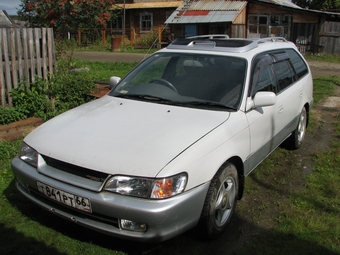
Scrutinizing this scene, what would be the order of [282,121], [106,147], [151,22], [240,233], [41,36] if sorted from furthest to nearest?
[151,22] → [41,36] → [282,121] → [240,233] → [106,147]

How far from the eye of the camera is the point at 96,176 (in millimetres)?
2811

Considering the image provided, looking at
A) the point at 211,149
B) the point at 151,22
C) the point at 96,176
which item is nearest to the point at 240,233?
the point at 211,149

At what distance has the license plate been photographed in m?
2.77

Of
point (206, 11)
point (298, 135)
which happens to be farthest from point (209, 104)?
point (206, 11)

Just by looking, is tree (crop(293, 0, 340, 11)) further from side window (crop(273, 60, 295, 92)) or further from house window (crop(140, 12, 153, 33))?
side window (crop(273, 60, 295, 92))

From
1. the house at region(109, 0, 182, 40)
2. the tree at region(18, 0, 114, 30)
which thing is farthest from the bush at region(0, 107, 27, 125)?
the house at region(109, 0, 182, 40)

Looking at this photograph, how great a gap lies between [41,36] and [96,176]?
4.52 m

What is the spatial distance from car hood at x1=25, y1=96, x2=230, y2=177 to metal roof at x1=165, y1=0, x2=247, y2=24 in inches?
809

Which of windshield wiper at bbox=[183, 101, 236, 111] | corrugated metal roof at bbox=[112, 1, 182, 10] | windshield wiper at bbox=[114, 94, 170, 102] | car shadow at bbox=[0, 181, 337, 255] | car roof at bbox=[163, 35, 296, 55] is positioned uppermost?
corrugated metal roof at bbox=[112, 1, 182, 10]

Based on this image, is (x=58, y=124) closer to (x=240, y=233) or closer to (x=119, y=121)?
(x=119, y=121)

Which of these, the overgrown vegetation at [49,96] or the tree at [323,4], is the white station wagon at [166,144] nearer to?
the overgrown vegetation at [49,96]

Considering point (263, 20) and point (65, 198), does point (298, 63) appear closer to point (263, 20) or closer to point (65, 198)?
point (65, 198)

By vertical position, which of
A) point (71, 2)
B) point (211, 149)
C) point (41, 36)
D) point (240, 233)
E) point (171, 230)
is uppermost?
point (71, 2)

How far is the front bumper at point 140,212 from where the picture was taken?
263 centimetres
